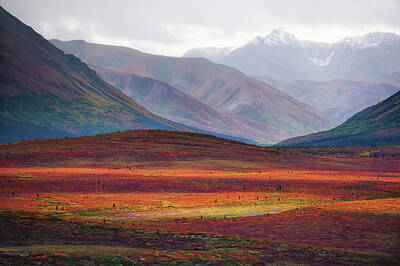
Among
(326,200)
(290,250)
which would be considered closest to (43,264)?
(290,250)

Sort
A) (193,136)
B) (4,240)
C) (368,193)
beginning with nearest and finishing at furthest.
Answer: (4,240) < (368,193) < (193,136)

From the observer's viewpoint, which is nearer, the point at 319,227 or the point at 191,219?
the point at 319,227

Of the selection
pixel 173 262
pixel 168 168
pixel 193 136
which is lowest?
pixel 173 262

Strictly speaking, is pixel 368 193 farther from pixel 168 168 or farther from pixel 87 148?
pixel 87 148

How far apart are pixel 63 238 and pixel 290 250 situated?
1378 cm

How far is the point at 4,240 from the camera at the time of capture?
27406mm

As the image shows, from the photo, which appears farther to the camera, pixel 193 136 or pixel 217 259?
pixel 193 136

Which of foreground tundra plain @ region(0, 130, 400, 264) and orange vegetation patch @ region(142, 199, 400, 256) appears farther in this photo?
orange vegetation patch @ region(142, 199, 400, 256)

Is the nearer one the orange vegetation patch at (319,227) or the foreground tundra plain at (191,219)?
the foreground tundra plain at (191,219)

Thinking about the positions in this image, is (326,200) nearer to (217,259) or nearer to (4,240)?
(217,259)

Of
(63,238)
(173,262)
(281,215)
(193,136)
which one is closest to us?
(173,262)

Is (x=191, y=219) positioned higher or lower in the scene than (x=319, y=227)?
higher

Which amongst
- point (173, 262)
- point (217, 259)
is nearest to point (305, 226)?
point (217, 259)

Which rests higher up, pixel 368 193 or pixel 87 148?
pixel 87 148
